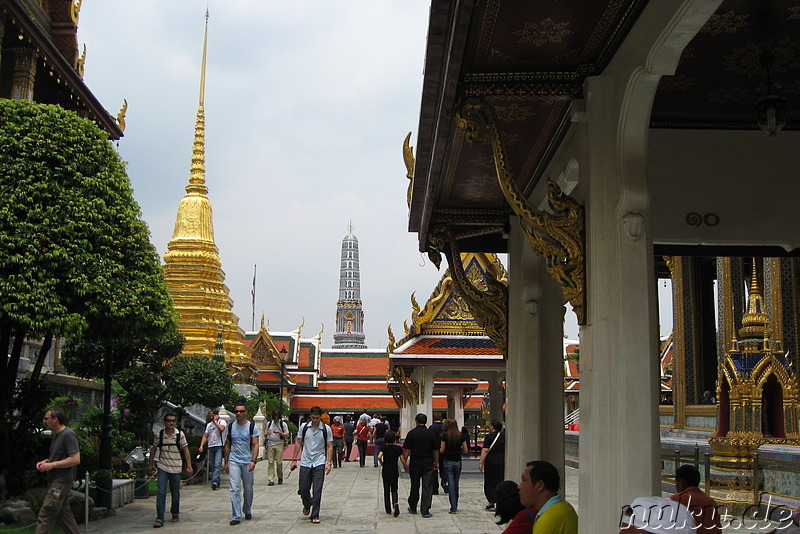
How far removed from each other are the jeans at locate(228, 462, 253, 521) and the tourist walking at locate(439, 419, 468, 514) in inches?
110

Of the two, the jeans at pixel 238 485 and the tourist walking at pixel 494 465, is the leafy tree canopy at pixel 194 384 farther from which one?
the tourist walking at pixel 494 465

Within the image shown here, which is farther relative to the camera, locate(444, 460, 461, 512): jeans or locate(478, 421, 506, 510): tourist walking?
locate(444, 460, 461, 512): jeans

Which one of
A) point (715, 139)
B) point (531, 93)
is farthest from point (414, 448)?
point (531, 93)

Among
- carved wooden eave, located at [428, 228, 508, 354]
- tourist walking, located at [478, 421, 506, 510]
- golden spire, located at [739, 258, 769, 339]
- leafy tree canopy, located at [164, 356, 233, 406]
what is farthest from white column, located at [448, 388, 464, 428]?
carved wooden eave, located at [428, 228, 508, 354]

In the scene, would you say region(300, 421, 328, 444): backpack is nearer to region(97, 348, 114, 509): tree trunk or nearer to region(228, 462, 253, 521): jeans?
region(228, 462, 253, 521): jeans

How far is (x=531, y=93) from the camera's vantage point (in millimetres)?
5656

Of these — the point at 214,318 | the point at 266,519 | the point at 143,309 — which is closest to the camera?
the point at 143,309

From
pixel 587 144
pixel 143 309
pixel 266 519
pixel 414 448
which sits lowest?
pixel 266 519

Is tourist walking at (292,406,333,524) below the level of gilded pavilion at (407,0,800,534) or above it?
below

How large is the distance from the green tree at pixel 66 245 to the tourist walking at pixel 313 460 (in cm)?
225

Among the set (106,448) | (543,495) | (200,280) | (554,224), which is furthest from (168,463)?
(200,280)

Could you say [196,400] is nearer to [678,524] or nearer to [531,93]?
[531,93]

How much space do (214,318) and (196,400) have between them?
13472 millimetres

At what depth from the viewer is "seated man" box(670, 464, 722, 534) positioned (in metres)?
4.77
